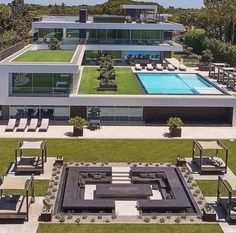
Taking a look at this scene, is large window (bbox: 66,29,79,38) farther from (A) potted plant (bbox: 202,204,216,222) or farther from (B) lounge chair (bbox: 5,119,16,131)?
(A) potted plant (bbox: 202,204,216,222)

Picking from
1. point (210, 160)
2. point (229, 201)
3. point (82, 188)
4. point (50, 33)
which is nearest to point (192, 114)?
point (210, 160)

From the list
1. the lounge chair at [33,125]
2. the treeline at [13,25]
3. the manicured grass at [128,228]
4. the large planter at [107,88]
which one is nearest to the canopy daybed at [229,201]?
the manicured grass at [128,228]

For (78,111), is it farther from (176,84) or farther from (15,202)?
(15,202)

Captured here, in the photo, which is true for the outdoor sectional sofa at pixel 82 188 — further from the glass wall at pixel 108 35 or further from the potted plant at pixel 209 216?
the glass wall at pixel 108 35

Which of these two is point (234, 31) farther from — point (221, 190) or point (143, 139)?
point (221, 190)

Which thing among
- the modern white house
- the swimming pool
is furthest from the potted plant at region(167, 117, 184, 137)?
the swimming pool

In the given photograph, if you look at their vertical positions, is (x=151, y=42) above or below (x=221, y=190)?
above

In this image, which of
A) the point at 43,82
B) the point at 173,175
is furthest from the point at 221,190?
the point at 43,82

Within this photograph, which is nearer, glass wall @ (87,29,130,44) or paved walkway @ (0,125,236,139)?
paved walkway @ (0,125,236,139)
